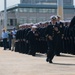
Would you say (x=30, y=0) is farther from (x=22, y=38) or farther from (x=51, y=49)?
(x=51, y=49)

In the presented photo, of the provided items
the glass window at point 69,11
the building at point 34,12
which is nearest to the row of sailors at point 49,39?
the building at point 34,12

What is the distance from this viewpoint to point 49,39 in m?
14.5

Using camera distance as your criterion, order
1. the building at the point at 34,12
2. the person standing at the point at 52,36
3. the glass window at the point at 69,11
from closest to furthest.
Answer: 1. the person standing at the point at 52,36
2. the building at the point at 34,12
3. the glass window at the point at 69,11

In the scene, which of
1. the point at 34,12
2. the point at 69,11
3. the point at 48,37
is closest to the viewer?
the point at 48,37

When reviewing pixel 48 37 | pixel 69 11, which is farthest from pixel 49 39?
pixel 69 11

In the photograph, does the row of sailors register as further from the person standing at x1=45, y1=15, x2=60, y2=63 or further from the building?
the building

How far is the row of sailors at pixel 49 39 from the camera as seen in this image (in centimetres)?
1452

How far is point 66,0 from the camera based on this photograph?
11619cm

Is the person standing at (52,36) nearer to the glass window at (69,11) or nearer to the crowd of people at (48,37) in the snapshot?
the crowd of people at (48,37)

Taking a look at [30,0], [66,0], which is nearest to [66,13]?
[66,0]

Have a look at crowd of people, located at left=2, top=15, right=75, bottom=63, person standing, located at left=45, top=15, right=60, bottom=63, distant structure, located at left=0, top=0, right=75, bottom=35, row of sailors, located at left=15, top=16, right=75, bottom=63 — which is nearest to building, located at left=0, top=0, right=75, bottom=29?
distant structure, located at left=0, top=0, right=75, bottom=35

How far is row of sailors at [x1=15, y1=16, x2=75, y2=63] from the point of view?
1452 cm

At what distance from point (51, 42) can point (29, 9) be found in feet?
311

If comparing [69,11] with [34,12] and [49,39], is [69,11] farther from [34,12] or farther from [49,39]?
[49,39]
